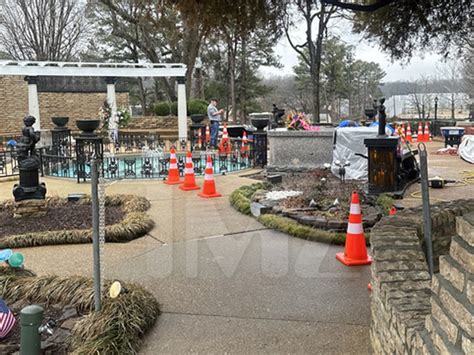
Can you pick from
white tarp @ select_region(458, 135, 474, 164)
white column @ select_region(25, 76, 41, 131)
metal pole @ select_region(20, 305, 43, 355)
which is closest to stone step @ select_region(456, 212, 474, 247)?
metal pole @ select_region(20, 305, 43, 355)

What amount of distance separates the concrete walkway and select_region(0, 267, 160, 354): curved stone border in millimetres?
142

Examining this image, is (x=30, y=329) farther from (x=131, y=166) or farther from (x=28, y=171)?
(x=131, y=166)

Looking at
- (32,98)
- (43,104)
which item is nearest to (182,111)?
(32,98)

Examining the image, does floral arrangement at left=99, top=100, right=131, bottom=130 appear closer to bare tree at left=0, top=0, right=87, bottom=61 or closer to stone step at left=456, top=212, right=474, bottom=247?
bare tree at left=0, top=0, right=87, bottom=61

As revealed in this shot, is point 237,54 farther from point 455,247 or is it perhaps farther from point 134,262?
point 455,247

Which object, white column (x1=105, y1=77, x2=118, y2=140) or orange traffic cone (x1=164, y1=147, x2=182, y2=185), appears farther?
white column (x1=105, y1=77, x2=118, y2=140)

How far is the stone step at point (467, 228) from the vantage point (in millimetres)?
2058

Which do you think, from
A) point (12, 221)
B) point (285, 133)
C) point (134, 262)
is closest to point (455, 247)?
point (134, 262)

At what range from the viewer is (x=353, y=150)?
10617mm

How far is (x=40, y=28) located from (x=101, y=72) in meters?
13.9

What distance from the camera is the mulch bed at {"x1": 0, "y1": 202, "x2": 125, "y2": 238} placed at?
6.93 metres

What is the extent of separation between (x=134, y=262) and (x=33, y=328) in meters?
2.49

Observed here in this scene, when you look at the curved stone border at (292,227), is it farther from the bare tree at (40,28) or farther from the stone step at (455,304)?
Answer: the bare tree at (40,28)

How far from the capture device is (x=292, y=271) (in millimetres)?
5152
